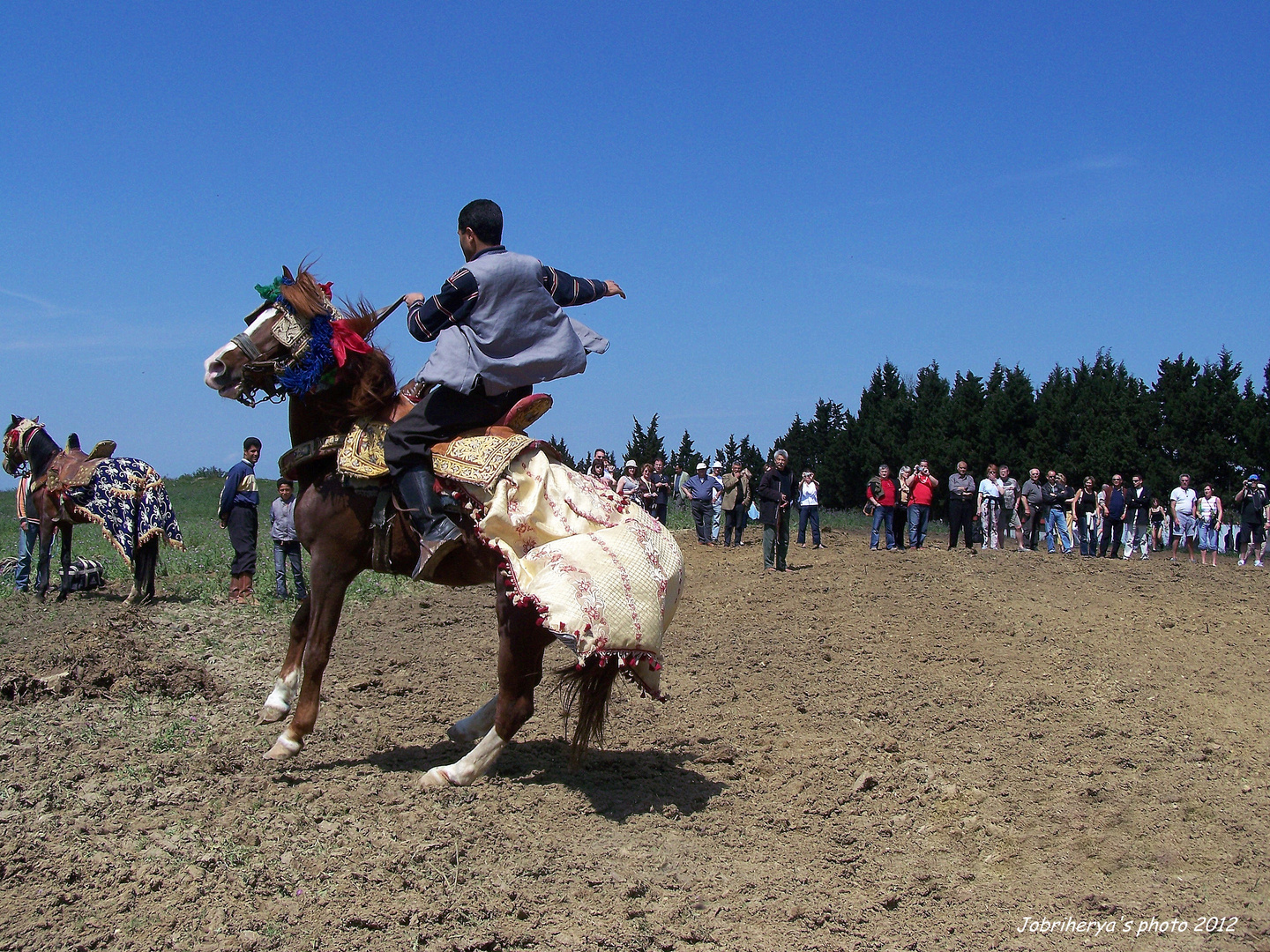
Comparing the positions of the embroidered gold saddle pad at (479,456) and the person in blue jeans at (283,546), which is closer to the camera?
the embroidered gold saddle pad at (479,456)

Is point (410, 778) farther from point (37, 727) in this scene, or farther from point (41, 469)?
point (41, 469)

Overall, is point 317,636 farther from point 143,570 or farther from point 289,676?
point 143,570

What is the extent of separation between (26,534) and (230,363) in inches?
396

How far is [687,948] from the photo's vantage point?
12.1 ft

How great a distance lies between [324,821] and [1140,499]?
21931mm

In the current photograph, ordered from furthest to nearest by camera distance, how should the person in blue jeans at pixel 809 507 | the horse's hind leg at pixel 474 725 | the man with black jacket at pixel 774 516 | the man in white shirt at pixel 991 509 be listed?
the man in white shirt at pixel 991 509 < the person in blue jeans at pixel 809 507 < the man with black jacket at pixel 774 516 < the horse's hind leg at pixel 474 725

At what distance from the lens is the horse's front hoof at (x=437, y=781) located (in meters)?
5.12

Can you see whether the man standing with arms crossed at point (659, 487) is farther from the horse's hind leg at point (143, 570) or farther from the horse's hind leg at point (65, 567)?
the horse's hind leg at point (65, 567)

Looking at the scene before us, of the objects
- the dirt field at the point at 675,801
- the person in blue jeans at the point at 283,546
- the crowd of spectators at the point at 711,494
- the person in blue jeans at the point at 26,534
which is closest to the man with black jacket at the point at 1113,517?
the crowd of spectators at the point at 711,494

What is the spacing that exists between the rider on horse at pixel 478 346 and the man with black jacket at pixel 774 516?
38.7 ft

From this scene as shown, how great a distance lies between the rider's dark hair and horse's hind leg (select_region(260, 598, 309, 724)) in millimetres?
2336

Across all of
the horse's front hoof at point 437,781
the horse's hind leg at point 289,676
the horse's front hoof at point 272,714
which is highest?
the horse's hind leg at point 289,676

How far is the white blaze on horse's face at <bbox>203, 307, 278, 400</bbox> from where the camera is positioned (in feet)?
18.2

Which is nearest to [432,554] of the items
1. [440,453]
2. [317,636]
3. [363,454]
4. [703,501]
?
[440,453]
